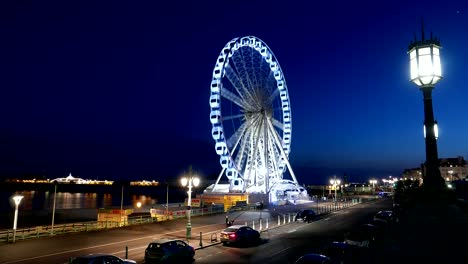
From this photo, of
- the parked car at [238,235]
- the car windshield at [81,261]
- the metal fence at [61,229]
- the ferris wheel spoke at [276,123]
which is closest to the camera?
the car windshield at [81,261]

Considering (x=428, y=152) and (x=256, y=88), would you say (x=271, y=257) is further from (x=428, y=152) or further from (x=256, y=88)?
(x=428, y=152)

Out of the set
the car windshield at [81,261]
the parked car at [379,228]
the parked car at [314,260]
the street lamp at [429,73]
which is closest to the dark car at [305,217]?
the parked car at [379,228]

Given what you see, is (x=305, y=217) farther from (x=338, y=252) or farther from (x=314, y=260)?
(x=314, y=260)

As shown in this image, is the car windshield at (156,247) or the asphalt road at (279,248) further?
the asphalt road at (279,248)

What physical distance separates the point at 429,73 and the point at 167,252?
206 feet

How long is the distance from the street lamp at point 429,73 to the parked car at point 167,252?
61.2m

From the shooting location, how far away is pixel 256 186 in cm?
7506

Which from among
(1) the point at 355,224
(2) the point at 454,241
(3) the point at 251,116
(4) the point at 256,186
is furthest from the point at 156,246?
(4) the point at 256,186

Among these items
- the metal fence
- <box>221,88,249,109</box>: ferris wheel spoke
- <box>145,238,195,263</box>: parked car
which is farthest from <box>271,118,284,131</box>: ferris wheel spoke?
<box>145,238,195,263</box>: parked car

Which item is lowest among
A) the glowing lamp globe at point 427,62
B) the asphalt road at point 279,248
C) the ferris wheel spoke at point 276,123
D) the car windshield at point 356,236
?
the asphalt road at point 279,248

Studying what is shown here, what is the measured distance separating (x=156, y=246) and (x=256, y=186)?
55742mm

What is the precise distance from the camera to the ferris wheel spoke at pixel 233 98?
2311 inches

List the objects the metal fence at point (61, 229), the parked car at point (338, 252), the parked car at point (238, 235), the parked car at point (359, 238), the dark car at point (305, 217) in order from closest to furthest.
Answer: the parked car at point (338, 252), the parked car at point (359, 238), the parked car at point (238, 235), the metal fence at point (61, 229), the dark car at point (305, 217)

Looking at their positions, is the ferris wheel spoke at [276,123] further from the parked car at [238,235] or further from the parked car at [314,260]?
the parked car at [314,260]
